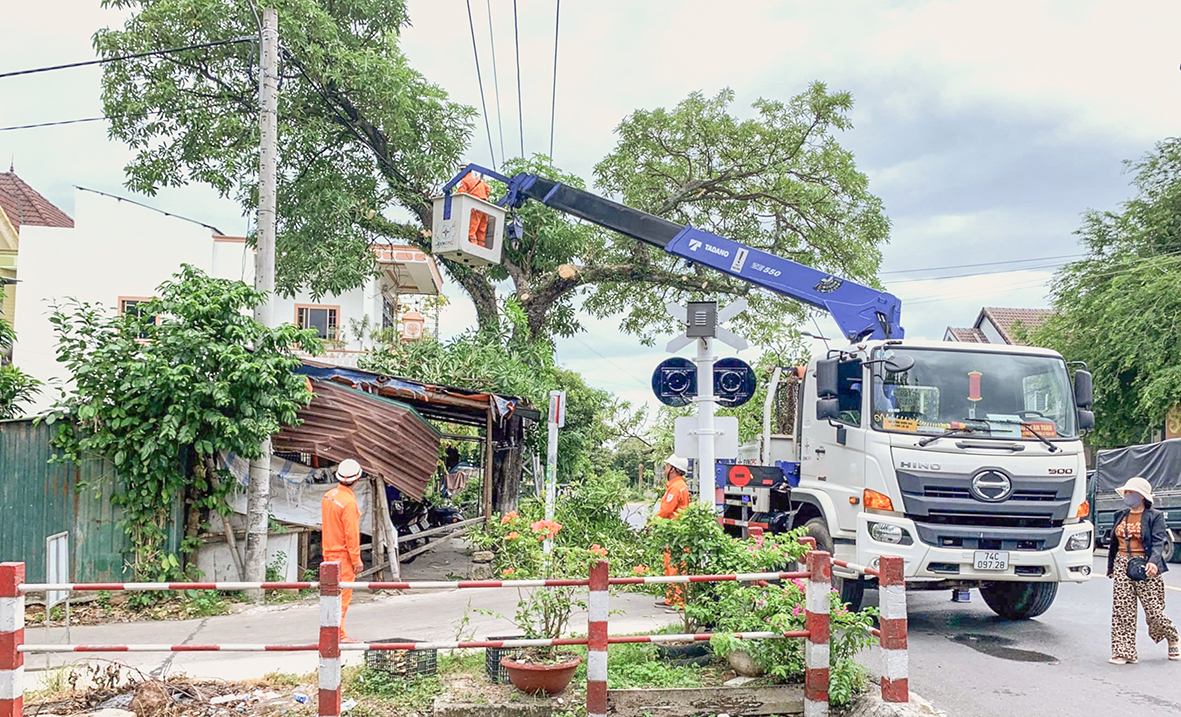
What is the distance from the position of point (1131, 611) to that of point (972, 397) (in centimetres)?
224

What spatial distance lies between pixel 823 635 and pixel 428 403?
28.8ft

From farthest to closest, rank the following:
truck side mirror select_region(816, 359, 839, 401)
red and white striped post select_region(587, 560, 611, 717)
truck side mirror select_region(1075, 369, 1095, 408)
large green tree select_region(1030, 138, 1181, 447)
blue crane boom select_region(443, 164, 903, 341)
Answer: large green tree select_region(1030, 138, 1181, 447) < blue crane boom select_region(443, 164, 903, 341) < truck side mirror select_region(816, 359, 839, 401) < truck side mirror select_region(1075, 369, 1095, 408) < red and white striped post select_region(587, 560, 611, 717)

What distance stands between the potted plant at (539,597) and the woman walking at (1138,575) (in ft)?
15.4

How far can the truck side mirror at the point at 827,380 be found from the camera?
916 cm

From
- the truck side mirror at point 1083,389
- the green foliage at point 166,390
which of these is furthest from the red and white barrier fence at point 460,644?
the green foliage at point 166,390

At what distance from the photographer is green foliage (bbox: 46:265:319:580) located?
10242 millimetres

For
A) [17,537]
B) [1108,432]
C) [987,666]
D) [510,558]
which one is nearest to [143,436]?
[17,537]

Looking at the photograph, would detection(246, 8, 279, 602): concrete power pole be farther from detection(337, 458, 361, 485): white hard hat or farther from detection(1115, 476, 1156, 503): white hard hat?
detection(1115, 476, 1156, 503): white hard hat

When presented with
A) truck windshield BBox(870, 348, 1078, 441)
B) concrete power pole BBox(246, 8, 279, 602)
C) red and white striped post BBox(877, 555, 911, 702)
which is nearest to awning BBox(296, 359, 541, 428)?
concrete power pole BBox(246, 8, 279, 602)

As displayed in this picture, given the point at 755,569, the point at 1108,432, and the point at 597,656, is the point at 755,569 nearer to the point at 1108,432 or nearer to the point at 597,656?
the point at 597,656

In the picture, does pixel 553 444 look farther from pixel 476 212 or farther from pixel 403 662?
pixel 403 662

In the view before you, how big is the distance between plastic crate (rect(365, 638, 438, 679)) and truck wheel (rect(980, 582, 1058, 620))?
6.10 meters

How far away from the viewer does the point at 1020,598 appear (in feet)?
32.7

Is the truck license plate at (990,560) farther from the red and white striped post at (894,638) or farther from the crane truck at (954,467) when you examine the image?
the red and white striped post at (894,638)
